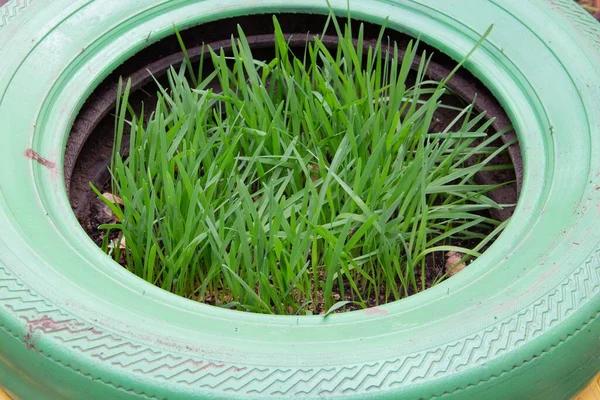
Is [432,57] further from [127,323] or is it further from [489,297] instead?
[127,323]

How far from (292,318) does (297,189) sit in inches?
18.4

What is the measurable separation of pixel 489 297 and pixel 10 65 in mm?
884

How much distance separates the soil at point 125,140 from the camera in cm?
167

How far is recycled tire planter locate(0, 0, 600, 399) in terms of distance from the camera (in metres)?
1.13

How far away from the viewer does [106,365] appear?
1127 mm

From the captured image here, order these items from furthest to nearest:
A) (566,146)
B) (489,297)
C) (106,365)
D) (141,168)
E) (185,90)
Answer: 1. (185,90)
2. (141,168)
3. (566,146)
4. (489,297)
5. (106,365)

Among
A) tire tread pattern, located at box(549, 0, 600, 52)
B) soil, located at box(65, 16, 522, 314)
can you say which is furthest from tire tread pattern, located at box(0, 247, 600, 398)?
tire tread pattern, located at box(549, 0, 600, 52)

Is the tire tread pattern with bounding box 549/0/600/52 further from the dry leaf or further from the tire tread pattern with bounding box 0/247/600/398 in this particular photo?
the tire tread pattern with bounding box 0/247/600/398

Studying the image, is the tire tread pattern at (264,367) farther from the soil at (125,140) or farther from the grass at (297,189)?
the soil at (125,140)

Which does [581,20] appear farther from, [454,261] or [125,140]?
[125,140]

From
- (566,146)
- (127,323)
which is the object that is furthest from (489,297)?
(127,323)

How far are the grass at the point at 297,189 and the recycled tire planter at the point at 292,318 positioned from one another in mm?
156

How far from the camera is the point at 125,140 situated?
72.2 inches

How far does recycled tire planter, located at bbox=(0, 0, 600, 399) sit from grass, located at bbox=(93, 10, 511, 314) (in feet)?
0.51
